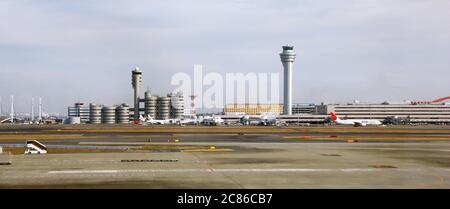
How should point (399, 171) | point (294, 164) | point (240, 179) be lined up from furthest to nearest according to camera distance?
1. point (294, 164)
2. point (399, 171)
3. point (240, 179)

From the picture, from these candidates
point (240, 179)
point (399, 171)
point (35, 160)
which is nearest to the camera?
point (240, 179)

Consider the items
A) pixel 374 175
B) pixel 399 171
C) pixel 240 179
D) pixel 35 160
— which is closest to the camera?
pixel 240 179

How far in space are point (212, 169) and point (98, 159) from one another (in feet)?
38.8

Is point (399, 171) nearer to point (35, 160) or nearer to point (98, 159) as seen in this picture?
point (98, 159)
